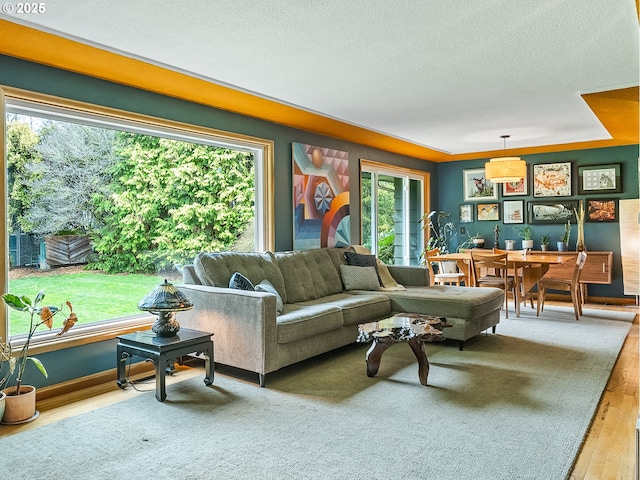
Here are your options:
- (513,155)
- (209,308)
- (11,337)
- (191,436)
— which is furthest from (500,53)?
(513,155)

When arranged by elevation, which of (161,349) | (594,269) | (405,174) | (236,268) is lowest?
(161,349)

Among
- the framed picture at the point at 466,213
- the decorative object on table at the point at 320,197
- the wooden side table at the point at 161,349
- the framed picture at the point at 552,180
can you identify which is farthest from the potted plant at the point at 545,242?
the wooden side table at the point at 161,349

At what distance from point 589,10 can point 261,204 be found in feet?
11.4

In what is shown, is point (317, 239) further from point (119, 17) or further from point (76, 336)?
point (119, 17)

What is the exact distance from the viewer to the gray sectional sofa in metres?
3.59

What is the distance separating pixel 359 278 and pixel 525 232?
417 centimetres

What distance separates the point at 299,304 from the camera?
14.8ft

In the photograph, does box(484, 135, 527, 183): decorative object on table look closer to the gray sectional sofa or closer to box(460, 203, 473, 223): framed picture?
the gray sectional sofa

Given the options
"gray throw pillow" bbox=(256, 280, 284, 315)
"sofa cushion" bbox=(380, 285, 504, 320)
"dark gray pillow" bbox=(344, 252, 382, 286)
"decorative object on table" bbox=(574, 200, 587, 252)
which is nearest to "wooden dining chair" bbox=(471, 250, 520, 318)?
"sofa cushion" bbox=(380, 285, 504, 320)

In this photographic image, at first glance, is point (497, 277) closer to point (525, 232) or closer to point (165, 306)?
point (525, 232)

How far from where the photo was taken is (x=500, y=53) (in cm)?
351

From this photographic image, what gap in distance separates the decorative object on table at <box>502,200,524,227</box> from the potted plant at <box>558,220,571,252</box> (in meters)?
0.71

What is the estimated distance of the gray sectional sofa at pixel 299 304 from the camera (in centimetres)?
359

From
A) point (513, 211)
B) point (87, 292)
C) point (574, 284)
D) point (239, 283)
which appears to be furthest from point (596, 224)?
point (87, 292)
